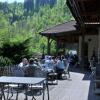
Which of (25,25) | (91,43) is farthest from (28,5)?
(91,43)

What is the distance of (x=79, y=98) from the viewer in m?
12.8

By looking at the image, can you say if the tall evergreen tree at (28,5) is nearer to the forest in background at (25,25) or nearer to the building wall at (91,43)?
the forest in background at (25,25)

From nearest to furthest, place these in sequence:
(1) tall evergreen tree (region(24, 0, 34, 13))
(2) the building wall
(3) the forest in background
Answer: (3) the forest in background < (2) the building wall < (1) tall evergreen tree (region(24, 0, 34, 13))

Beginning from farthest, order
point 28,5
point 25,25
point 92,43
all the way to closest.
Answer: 1. point 28,5
2. point 25,25
3. point 92,43

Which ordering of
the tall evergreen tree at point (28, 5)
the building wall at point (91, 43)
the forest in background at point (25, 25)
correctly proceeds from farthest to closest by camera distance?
the tall evergreen tree at point (28, 5) < the building wall at point (91, 43) < the forest in background at point (25, 25)

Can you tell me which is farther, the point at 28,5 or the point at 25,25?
the point at 28,5

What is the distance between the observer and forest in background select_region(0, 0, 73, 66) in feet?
83.6

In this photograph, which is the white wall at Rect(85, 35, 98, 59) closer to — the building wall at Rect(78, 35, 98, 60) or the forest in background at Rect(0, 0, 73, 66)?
the building wall at Rect(78, 35, 98, 60)

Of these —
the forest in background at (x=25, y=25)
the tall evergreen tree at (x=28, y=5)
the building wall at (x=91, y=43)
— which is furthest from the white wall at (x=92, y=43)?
the tall evergreen tree at (x=28, y=5)

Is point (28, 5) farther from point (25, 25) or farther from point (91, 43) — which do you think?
point (91, 43)

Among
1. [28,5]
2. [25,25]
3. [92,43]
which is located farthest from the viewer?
[28,5]

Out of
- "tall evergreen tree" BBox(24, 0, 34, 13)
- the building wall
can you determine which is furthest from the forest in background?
the building wall

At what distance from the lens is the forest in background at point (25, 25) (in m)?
25.5

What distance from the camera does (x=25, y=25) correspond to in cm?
9150
